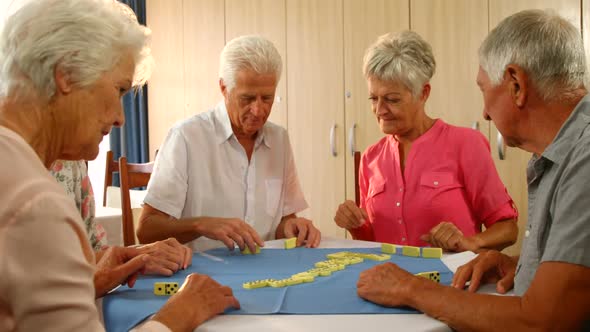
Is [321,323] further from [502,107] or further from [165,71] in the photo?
[165,71]

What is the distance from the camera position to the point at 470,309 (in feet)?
4.40

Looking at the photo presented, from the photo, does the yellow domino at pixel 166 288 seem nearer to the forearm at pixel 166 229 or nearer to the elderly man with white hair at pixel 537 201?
the elderly man with white hair at pixel 537 201

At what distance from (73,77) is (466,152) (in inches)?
70.9

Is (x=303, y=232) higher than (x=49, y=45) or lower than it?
lower

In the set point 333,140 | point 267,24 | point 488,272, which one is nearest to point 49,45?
point 488,272

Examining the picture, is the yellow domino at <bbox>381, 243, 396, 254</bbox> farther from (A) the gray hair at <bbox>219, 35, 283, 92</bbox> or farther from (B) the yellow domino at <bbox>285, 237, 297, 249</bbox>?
(A) the gray hair at <bbox>219, 35, 283, 92</bbox>

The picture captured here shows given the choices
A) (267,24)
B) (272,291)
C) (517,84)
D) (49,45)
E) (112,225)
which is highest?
(267,24)

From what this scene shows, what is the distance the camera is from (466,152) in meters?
2.55

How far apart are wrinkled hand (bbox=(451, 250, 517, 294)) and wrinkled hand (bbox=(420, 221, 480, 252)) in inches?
13.0

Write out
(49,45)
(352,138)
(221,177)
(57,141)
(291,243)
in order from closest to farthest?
(49,45), (57,141), (291,243), (221,177), (352,138)

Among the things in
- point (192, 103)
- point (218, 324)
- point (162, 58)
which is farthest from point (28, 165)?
point (162, 58)

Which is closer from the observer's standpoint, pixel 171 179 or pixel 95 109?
pixel 95 109

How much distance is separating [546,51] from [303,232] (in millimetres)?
1127

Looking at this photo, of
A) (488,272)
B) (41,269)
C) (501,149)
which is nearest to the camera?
(41,269)
